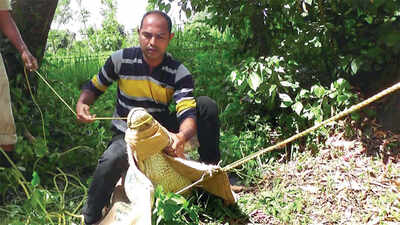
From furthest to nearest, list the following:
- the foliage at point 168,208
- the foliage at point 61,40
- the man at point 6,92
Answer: the foliage at point 61,40, the man at point 6,92, the foliage at point 168,208

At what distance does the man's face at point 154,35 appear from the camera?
261 cm

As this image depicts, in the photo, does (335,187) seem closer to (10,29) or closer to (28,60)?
(28,60)

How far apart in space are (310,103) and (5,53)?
2177 mm

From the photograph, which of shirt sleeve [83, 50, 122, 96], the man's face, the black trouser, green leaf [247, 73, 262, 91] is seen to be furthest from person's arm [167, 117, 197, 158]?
green leaf [247, 73, 262, 91]

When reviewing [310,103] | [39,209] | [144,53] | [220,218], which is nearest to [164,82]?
[144,53]

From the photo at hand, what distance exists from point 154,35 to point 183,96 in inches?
14.2

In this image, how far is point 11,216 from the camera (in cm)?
280

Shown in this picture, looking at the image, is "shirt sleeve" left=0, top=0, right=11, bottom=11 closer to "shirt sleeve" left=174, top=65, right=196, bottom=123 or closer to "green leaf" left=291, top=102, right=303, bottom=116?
"shirt sleeve" left=174, top=65, right=196, bottom=123

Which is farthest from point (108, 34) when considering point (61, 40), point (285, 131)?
point (285, 131)

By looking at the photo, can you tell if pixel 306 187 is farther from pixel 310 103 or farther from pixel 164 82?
pixel 164 82

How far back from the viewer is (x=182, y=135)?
8.30 ft

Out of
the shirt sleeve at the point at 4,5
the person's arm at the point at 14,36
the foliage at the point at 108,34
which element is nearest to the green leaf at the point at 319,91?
the person's arm at the point at 14,36

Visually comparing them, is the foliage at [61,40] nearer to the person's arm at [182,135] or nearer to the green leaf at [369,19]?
the green leaf at [369,19]

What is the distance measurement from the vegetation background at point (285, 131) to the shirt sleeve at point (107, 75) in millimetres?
565
